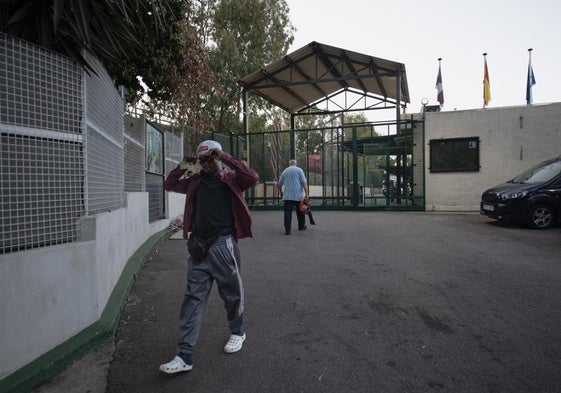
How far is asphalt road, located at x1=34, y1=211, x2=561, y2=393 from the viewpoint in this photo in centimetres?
305

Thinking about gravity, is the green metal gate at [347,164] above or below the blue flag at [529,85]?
below

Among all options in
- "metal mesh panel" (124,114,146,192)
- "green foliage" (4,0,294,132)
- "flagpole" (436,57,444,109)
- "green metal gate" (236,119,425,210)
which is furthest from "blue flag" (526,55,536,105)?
"metal mesh panel" (124,114,146,192)

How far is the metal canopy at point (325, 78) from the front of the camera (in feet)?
50.5

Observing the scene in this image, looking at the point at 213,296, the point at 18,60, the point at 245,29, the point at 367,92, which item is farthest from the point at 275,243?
the point at 245,29

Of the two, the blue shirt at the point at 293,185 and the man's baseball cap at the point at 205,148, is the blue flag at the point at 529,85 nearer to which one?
the blue shirt at the point at 293,185

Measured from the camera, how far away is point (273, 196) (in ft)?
53.1

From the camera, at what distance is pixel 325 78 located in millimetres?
16641

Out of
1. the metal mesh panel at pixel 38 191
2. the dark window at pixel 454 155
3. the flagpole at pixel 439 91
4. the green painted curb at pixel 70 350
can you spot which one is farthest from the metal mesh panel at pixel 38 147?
the flagpole at pixel 439 91

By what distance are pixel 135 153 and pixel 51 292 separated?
441 cm

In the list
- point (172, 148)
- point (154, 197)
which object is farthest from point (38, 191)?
point (172, 148)

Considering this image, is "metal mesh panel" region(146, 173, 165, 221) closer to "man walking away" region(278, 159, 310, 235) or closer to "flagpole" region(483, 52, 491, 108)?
"man walking away" region(278, 159, 310, 235)

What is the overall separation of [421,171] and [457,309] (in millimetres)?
11207

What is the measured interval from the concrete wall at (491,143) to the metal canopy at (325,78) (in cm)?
235

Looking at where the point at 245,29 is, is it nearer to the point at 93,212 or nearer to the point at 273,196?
the point at 273,196
